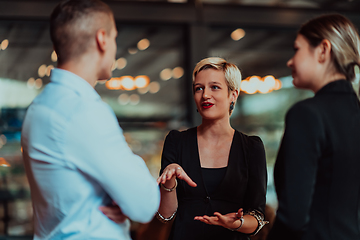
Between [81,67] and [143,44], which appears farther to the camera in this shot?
[143,44]

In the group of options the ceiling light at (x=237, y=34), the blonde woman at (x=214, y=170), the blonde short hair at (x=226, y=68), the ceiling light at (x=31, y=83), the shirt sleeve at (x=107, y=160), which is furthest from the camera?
the ceiling light at (x=237, y=34)

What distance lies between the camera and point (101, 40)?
4.00 ft

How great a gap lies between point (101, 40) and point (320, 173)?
85cm

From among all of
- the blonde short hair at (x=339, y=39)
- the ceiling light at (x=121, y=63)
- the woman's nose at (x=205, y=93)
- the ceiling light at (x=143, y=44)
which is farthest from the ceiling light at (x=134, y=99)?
the blonde short hair at (x=339, y=39)

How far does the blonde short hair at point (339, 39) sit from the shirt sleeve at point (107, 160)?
2.45 ft

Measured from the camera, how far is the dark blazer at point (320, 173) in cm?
115

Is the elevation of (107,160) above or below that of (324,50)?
below

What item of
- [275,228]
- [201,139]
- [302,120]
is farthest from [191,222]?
[302,120]

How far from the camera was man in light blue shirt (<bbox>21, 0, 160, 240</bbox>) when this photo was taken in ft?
3.64

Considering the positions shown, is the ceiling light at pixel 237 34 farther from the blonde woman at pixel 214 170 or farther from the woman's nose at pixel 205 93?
the woman's nose at pixel 205 93

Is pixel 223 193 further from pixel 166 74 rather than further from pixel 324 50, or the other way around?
pixel 166 74

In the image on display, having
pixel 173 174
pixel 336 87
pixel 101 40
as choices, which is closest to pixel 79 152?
pixel 101 40

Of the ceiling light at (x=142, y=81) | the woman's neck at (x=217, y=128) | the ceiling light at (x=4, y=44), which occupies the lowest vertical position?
the woman's neck at (x=217, y=128)

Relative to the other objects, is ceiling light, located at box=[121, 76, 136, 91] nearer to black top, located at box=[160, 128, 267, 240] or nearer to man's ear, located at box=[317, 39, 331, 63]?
black top, located at box=[160, 128, 267, 240]
